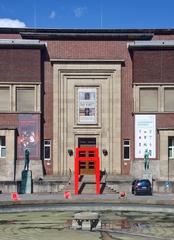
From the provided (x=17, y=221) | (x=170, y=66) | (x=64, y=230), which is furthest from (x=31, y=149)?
(x=64, y=230)

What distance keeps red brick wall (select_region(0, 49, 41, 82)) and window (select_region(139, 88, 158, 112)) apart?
9.84 metres

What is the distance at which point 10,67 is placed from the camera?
2363 inches

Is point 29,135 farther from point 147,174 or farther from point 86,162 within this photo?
point 147,174

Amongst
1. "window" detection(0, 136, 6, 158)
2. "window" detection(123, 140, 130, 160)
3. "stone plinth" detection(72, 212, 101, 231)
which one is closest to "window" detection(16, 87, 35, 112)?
"window" detection(0, 136, 6, 158)

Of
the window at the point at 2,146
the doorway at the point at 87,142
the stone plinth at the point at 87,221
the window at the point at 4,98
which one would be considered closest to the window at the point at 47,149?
the doorway at the point at 87,142

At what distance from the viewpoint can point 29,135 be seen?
60375 millimetres

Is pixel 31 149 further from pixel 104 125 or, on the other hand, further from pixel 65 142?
pixel 104 125

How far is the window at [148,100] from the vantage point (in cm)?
6022

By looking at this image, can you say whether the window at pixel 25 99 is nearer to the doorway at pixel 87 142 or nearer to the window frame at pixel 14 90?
the window frame at pixel 14 90

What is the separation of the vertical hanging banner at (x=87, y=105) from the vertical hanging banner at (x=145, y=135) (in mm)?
4499

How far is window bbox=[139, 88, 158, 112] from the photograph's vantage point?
6022 centimetres

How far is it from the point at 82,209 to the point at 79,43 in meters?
26.8

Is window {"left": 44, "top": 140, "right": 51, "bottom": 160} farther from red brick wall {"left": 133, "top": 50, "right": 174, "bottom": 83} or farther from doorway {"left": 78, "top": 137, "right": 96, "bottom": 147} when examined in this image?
red brick wall {"left": 133, "top": 50, "right": 174, "bottom": 83}

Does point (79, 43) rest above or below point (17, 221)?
above
